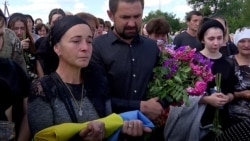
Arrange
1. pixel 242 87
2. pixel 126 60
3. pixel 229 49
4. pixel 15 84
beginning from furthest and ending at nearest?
pixel 229 49
pixel 242 87
pixel 126 60
pixel 15 84

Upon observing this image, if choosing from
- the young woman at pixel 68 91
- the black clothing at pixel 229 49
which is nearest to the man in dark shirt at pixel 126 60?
the young woman at pixel 68 91

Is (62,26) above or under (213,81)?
above

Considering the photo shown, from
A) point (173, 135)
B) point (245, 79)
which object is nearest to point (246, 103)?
point (245, 79)

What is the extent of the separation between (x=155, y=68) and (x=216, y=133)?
3.35ft

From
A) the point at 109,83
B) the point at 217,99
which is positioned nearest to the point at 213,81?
the point at 217,99

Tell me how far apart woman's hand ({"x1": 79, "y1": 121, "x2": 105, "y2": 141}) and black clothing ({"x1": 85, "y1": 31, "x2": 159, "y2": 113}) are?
0.86 metres

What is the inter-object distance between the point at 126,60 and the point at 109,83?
241mm

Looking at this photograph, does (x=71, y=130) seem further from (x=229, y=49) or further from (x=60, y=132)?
(x=229, y=49)

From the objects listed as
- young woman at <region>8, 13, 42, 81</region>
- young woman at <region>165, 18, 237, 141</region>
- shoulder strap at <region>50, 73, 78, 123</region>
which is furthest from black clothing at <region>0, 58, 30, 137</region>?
young woman at <region>8, 13, 42, 81</region>

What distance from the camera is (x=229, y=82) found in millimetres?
4434

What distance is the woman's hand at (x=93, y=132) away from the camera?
8.45 feet

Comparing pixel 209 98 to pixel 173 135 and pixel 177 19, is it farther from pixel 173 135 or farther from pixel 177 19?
pixel 177 19

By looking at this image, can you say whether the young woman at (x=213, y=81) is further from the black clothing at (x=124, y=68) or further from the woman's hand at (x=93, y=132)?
the woman's hand at (x=93, y=132)

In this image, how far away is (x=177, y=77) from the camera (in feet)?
11.6
